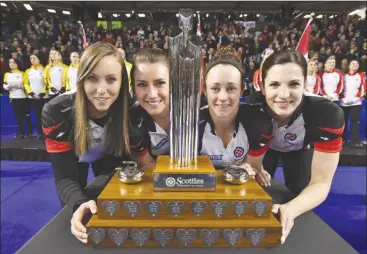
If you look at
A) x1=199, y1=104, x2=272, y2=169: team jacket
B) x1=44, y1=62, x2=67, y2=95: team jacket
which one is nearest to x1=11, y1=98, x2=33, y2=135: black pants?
x1=44, y1=62, x2=67, y2=95: team jacket

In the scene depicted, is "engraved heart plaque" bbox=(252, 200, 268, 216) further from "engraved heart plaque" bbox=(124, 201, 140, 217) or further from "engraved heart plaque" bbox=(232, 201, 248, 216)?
"engraved heart plaque" bbox=(124, 201, 140, 217)

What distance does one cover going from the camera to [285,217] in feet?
2.62

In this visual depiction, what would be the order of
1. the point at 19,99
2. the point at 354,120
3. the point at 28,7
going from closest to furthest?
the point at 28,7 → the point at 354,120 → the point at 19,99

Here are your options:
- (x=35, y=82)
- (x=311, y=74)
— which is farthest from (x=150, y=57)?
(x=35, y=82)

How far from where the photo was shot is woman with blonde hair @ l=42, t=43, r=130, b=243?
3.09ft

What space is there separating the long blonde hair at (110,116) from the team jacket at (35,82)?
198cm

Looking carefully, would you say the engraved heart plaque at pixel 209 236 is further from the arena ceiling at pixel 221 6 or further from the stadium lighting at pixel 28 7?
the stadium lighting at pixel 28 7

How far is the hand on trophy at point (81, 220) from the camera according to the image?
2.47ft

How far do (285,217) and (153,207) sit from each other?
0.34m

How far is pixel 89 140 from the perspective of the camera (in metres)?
1.07

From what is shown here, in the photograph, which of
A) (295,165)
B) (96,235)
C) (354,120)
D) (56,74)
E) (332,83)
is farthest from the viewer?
(354,120)

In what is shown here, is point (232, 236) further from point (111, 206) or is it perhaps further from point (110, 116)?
point (110, 116)

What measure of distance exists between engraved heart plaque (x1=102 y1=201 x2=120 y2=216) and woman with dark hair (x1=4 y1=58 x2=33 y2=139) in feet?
8.15

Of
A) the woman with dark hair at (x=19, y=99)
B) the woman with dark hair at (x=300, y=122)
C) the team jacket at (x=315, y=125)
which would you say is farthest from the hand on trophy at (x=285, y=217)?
the woman with dark hair at (x=19, y=99)
